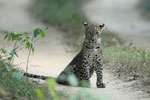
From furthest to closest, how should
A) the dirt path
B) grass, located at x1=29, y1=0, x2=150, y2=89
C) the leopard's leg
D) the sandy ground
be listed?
1. the dirt path
2. grass, located at x1=29, y1=0, x2=150, y2=89
3. the leopard's leg
4. the sandy ground

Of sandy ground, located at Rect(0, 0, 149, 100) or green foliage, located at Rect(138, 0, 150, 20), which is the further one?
green foliage, located at Rect(138, 0, 150, 20)

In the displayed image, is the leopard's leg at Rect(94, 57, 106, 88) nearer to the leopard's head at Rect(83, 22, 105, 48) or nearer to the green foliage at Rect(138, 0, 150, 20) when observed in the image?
the leopard's head at Rect(83, 22, 105, 48)

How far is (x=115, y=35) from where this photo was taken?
654 inches

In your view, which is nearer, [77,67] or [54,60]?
[77,67]

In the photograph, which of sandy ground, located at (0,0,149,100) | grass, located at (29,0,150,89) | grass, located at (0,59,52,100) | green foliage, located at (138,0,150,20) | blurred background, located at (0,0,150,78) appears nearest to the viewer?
grass, located at (0,59,52,100)

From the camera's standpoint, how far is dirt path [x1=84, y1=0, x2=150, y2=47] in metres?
18.5

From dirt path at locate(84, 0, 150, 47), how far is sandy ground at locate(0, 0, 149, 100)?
2714mm

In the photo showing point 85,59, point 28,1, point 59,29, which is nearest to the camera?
point 85,59

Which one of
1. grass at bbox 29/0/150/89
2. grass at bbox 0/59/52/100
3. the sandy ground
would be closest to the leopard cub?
the sandy ground

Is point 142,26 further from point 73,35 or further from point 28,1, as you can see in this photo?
point 28,1

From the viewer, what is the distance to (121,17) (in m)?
22.3

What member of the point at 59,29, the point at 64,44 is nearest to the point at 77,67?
the point at 64,44

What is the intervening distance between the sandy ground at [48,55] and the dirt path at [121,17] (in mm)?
2714

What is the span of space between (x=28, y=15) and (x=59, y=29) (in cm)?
324
